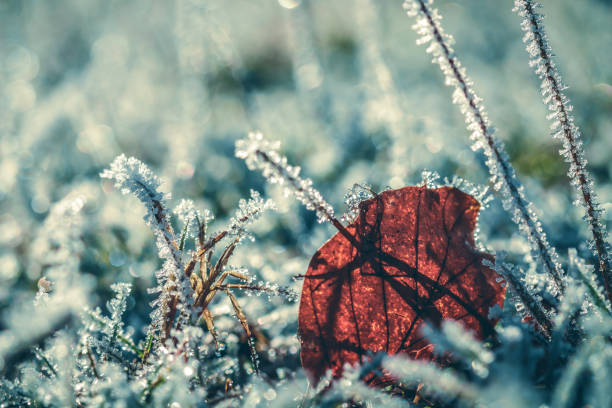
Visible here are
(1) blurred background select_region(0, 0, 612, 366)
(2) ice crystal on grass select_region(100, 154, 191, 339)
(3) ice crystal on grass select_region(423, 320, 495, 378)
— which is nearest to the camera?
(3) ice crystal on grass select_region(423, 320, 495, 378)

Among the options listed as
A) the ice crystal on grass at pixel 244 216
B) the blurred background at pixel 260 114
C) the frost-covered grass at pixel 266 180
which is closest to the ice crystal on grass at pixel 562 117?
the frost-covered grass at pixel 266 180

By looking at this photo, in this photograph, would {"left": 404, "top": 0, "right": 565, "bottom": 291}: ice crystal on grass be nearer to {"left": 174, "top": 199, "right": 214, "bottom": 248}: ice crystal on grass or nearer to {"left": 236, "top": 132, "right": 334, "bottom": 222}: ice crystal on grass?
{"left": 236, "top": 132, "right": 334, "bottom": 222}: ice crystal on grass

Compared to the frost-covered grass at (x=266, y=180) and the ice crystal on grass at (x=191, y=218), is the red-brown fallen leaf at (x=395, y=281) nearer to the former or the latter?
the frost-covered grass at (x=266, y=180)

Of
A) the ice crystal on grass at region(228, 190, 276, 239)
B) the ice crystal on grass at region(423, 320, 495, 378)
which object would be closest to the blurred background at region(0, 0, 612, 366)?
the ice crystal on grass at region(228, 190, 276, 239)

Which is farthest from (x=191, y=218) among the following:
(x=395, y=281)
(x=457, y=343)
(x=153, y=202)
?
(x=457, y=343)

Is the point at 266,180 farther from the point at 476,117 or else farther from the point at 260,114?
the point at 260,114

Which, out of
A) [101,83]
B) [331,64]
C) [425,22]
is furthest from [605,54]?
[101,83]

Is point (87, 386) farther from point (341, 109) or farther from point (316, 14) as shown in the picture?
point (316, 14)

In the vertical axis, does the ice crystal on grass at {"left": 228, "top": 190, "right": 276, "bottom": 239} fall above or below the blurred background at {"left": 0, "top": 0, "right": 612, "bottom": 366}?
below
